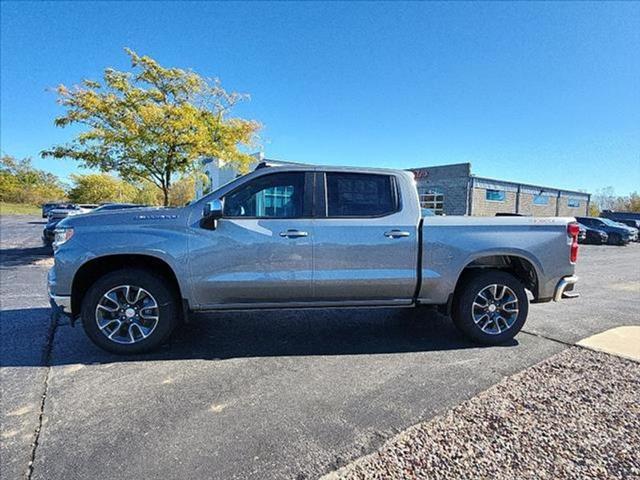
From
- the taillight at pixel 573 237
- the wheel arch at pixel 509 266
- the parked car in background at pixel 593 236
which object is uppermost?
the taillight at pixel 573 237

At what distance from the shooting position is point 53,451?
2.22 meters

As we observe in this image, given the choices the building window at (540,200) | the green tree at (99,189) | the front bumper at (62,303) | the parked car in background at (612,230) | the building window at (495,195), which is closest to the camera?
the front bumper at (62,303)

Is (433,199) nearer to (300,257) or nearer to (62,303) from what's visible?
(300,257)

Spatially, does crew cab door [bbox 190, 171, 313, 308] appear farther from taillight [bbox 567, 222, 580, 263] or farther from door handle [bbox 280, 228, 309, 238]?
taillight [bbox 567, 222, 580, 263]

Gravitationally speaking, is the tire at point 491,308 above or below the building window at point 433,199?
below

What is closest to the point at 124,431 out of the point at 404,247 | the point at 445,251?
the point at 404,247

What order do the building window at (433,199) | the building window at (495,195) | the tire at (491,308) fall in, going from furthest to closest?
the building window at (495,195) → the building window at (433,199) → the tire at (491,308)

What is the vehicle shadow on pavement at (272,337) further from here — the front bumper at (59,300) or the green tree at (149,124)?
the green tree at (149,124)

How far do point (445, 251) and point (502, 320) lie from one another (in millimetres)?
1113

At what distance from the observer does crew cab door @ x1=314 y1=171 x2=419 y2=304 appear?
3785 mm

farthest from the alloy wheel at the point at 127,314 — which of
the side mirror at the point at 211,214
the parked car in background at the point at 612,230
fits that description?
the parked car in background at the point at 612,230

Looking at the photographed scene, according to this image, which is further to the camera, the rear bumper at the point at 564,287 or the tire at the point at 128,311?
the rear bumper at the point at 564,287

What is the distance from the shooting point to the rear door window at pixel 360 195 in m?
3.90

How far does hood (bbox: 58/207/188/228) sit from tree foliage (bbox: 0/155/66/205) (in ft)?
210
